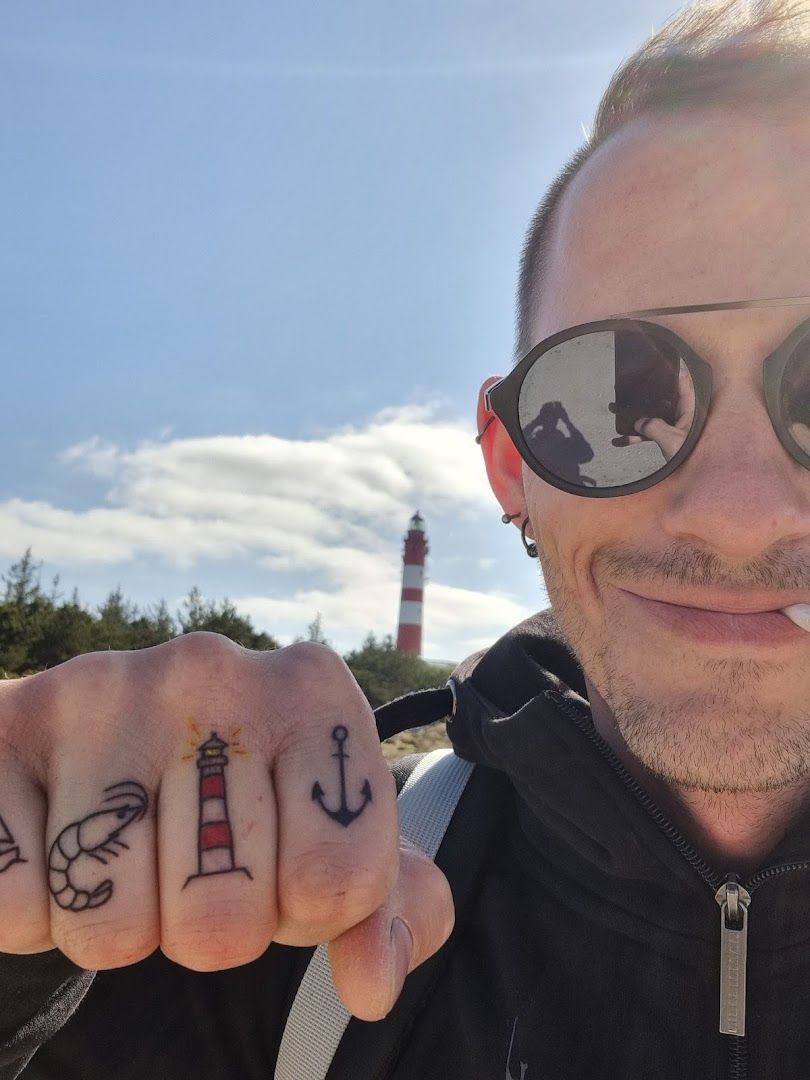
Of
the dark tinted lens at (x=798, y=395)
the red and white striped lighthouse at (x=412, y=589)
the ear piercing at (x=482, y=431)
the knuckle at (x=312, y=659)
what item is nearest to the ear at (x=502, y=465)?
the ear piercing at (x=482, y=431)

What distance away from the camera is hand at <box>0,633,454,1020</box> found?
2.23 ft

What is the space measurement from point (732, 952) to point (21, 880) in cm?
104

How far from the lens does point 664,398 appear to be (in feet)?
4.07

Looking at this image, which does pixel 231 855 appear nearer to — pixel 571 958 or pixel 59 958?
pixel 59 958

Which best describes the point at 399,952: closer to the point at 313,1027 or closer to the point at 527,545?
the point at 313,1027

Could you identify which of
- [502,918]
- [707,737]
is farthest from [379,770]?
[502,918]

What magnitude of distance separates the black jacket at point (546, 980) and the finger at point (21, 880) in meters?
0.29

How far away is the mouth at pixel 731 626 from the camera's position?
116 centimetres

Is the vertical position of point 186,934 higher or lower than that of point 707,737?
lower

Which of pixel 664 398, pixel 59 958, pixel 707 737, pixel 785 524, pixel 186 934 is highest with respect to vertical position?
pixel 664 398

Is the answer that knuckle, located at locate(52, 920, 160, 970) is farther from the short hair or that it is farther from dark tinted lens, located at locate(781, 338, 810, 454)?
the short hair

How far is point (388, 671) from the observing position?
13.4 m

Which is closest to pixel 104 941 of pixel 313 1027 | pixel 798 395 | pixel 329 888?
pixel 329 888

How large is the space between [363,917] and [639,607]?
0.80 meters
